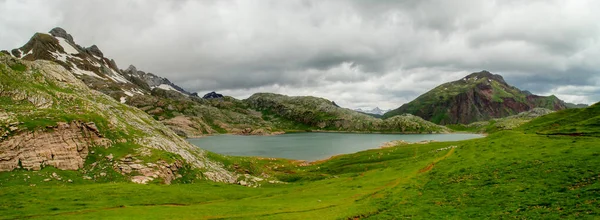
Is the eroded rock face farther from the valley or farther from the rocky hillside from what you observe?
the valley

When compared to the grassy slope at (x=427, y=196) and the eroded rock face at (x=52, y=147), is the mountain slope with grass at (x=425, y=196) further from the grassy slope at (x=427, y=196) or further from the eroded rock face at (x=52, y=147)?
the eroded rock face at (x=52, y=147)

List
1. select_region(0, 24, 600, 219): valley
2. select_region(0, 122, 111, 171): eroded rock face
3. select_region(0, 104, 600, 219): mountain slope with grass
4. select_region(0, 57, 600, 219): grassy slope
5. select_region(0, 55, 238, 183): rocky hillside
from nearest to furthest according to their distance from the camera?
select_region(0, 104, 600, 219): mountain slope with grass, select_region(0, 57, 600, 219): grassy slope, select_region(0, 24, 600, 219): valley, select_region(0, 122, 111, 171): eroded rock face, select_region(0, 55, 238, 183): rocky hillside

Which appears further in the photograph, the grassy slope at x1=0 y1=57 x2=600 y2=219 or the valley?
the valley

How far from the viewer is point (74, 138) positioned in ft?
240

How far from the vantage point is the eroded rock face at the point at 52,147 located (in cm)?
6291

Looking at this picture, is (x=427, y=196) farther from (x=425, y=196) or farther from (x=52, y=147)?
(x=52, y=147)

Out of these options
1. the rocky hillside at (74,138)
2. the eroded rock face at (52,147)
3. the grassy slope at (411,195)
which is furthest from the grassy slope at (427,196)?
the rocky hillside at (74,138)

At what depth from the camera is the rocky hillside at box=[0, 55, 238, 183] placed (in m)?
65.9

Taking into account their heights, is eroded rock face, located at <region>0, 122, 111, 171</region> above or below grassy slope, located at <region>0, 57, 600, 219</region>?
above

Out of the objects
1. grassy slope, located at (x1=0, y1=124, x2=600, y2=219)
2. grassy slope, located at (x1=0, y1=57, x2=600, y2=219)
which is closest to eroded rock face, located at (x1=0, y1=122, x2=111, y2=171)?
grassy slope, located at (x1=0, y1=57, x2=600, y2=219)

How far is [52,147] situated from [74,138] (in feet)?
17.1

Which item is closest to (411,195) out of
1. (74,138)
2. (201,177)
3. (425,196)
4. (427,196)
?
(425,196)

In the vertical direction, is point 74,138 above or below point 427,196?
above

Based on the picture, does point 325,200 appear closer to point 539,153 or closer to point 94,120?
point 539,153
